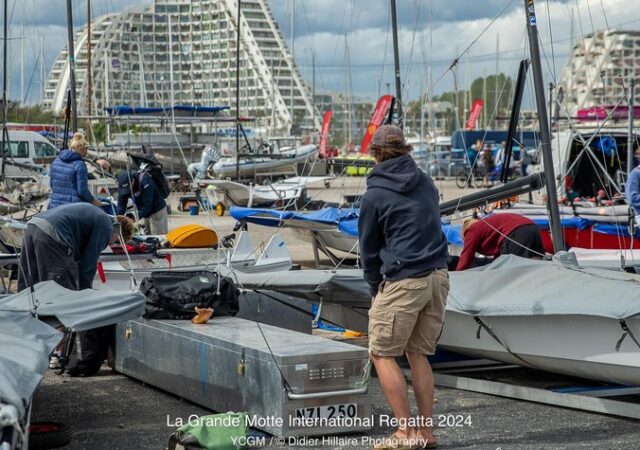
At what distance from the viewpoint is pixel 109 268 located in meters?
10.4

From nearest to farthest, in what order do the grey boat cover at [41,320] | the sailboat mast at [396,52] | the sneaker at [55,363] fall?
the grey boat cover at [41,320] → the sneaker at [55,363] → the sailboat mast at [396,52]

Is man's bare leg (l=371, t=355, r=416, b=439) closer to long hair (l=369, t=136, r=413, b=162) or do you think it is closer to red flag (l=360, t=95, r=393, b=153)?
long hair (l=369, t=136, r=413, b=162)

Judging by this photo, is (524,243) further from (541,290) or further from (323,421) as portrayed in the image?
(323,421)

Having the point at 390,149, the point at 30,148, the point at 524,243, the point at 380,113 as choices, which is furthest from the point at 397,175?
the point at 30,148

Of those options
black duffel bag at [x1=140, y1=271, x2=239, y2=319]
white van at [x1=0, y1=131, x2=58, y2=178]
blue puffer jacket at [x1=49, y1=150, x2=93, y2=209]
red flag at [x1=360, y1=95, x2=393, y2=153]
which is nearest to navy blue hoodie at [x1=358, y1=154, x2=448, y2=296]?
black duffel bag at [x1=140, y1=271, x2=239, y2=319]

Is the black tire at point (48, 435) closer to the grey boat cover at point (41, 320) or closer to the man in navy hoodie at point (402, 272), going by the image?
the grey boat cover at point (41, 320)

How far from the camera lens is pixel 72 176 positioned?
11508 mm

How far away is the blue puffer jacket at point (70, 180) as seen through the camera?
11438mm

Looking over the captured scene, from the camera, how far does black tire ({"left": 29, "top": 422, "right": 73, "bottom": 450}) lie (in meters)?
6.10

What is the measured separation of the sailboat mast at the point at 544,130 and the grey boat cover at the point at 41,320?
3.90 m

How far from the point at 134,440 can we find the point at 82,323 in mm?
761

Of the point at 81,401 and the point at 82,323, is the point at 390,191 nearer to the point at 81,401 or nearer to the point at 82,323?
the point at 82,323

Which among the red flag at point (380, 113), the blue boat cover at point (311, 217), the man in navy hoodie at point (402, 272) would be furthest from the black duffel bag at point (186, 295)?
the red flag at point (380, 113)

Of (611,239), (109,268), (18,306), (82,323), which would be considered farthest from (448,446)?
(611,239)
